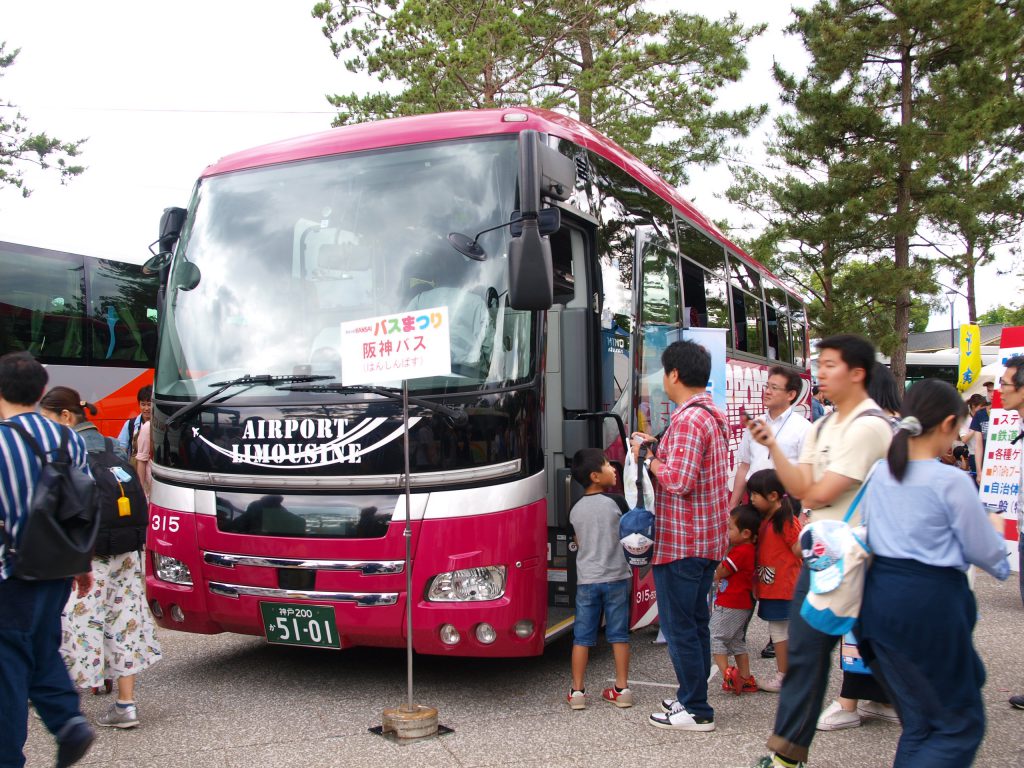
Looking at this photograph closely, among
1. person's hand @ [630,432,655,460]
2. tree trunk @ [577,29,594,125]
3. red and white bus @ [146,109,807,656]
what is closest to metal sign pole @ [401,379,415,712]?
red and white bus @ [146,109,807,656]

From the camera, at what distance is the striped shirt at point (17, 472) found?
3598mm

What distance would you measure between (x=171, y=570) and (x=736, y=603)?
10.5ft

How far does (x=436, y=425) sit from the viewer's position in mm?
4859

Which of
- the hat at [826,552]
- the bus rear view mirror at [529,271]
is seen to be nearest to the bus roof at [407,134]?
the bus rear view mirror at [529,271]

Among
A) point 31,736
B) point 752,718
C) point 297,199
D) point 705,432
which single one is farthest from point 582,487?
point 31,736

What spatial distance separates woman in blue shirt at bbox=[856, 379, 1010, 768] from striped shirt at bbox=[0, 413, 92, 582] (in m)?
3.16

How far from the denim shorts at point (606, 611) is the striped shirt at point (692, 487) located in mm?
396

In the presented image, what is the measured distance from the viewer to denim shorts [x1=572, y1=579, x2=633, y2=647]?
4.99m

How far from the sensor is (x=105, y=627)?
5.10m

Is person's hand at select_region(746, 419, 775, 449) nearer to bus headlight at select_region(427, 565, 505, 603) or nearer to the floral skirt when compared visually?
bus headlight at select_region(427, 565, 505, 603)

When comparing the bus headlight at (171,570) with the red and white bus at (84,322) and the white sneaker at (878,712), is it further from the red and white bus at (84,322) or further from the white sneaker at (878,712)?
the red and white bus at (84,322)

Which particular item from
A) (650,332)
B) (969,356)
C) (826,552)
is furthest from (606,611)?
(969,356)

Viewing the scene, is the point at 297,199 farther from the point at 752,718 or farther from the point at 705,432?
the point at 752,718

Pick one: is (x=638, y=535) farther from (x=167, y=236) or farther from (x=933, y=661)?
(x=167, y=236)
